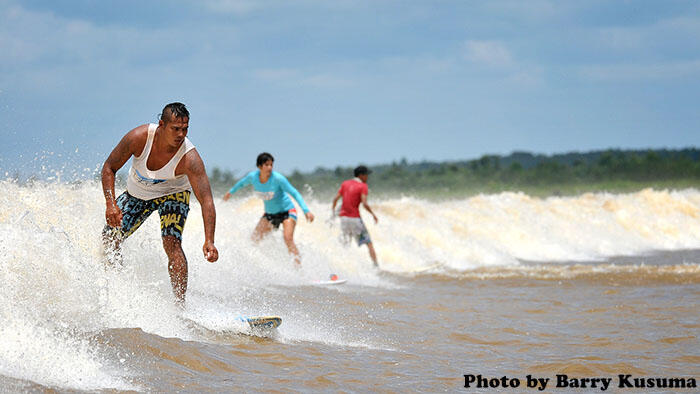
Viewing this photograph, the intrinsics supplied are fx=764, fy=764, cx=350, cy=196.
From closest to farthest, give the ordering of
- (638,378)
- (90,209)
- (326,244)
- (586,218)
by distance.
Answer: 1. (638,378)
2. (90,209)
3. (326,244)
4. (586,218)

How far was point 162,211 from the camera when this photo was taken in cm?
631

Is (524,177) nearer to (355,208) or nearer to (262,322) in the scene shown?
(355,208)

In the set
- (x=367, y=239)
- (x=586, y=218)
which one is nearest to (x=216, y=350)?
(x=367, y=239)

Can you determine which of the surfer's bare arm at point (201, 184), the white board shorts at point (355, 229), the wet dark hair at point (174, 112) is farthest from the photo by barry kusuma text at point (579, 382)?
the white board shorts at point (355, 229)

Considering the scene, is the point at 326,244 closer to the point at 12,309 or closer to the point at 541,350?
the point at 541,350

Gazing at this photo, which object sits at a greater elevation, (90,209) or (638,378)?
(90,209)

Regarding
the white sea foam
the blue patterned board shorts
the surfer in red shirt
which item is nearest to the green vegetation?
the white sea foam

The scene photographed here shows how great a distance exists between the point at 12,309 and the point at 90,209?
20.6 feet

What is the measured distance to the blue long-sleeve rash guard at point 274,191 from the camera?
10.9 meters

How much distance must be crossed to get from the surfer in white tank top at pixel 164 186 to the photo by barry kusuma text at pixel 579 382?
2.09m

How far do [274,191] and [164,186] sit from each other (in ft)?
15.8

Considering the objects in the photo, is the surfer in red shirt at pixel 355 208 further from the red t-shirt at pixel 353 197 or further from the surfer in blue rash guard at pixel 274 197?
the surfer in blue rash guard at pixel 274 197

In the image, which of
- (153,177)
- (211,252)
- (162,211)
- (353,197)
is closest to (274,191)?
(353,197)

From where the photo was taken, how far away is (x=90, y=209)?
10.7m
